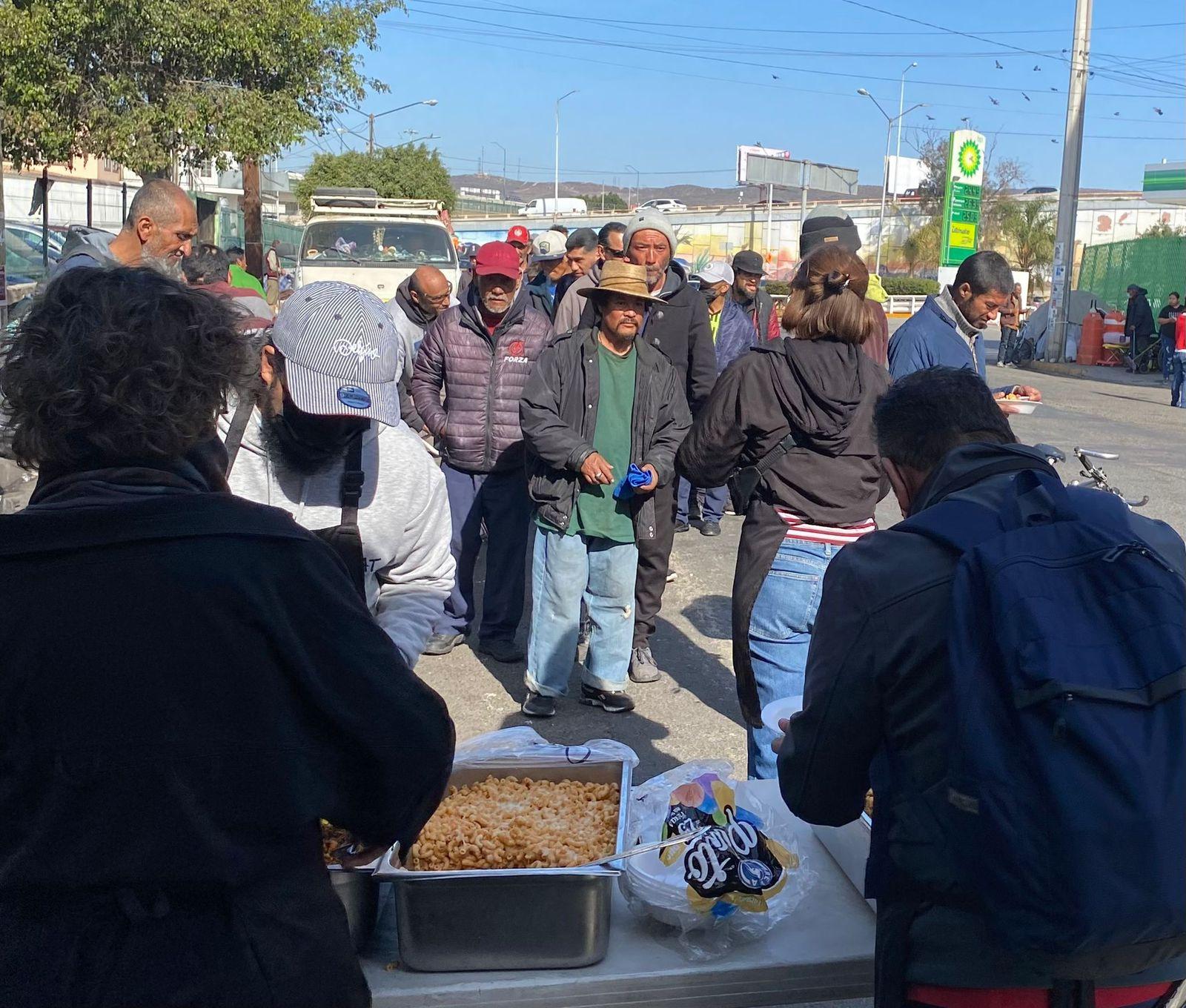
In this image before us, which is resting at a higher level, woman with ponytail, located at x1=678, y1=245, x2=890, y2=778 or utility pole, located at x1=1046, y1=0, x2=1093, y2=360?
utility pole, located at x1=1046, y1=0, x2=1093, y2=360

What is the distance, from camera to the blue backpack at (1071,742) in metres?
1.59

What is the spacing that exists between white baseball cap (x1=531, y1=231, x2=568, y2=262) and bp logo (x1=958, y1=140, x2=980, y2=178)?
21.5 meters

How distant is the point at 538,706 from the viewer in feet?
17.0

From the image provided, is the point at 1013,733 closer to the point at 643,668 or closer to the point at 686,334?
the point at 643,668

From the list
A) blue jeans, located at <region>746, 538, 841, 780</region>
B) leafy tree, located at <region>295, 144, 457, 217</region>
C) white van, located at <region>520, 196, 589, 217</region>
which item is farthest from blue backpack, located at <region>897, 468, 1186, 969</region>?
white van, located at <region>520, 196, 589, 217</region>

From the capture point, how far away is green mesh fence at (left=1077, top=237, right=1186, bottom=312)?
90.7 feet

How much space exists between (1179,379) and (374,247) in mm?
12370

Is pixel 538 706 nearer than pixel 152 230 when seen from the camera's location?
Yes

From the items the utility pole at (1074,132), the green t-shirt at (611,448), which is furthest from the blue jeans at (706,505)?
the utility pole at (1074,132)

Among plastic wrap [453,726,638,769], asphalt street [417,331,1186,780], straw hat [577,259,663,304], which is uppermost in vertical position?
straw hat [577,259,663,304]

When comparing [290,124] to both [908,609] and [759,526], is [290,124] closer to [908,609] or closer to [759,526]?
[759,526]

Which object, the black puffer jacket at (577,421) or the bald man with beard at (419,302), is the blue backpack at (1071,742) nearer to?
the black puffer jacket at (577,421)

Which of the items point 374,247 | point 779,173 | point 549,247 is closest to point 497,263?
point 549,247

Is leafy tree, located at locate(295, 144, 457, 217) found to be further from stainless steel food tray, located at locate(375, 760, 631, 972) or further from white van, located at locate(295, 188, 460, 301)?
stainless steel food tray, located at locate(375, 760, 631, 972)
